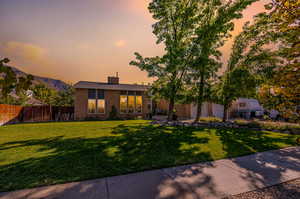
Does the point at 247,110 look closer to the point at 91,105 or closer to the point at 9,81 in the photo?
the point at 91,105

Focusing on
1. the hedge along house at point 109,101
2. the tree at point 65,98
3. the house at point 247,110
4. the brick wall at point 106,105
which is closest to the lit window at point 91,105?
the hedge along house at point 109,101

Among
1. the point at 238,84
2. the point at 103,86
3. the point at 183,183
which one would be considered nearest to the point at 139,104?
the point at 103,86

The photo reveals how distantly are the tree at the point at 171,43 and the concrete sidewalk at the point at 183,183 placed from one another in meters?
7.78

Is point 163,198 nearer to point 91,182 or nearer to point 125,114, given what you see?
point 91,182

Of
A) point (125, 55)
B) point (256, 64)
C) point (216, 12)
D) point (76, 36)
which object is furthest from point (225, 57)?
point (76, 36)

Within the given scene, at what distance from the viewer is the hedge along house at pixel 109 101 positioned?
15.9 metres

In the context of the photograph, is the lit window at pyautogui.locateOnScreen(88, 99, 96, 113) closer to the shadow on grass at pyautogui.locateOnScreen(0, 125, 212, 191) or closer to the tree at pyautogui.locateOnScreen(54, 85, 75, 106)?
the shadow on grass at pyautogui.locateOnScreen(0, 125, 212, 191)

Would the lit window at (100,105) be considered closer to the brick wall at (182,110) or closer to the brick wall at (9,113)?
the brick wall at (9,113)

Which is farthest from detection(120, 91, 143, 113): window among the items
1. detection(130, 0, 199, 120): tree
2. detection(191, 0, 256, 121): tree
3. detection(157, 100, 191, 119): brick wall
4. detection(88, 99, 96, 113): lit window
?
detection(191, 0, 256, 121): tree

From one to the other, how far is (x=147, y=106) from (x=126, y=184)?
16136 millimetres

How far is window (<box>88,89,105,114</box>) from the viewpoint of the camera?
53.5 feet

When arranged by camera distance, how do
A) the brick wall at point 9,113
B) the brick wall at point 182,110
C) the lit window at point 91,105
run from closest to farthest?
the brick wall at point 9,113, the lit window at point 91,105, the brick wall at point 182,110

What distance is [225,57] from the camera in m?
12.9

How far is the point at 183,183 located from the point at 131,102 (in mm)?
15653
